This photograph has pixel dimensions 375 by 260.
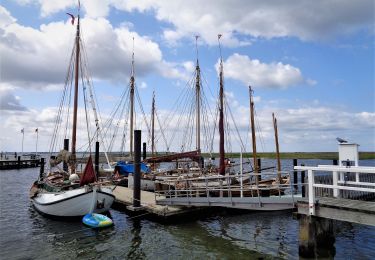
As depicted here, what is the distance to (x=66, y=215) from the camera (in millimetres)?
20938

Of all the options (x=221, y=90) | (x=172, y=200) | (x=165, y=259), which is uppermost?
(x=221, y=90)

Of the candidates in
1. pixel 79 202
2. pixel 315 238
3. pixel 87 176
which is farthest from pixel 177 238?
pixel 87 176

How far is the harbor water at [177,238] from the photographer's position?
14.6 m

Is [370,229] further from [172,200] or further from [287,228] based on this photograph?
[172,200]

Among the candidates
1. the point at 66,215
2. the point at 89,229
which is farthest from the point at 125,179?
the point at 89,229

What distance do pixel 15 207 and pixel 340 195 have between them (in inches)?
976

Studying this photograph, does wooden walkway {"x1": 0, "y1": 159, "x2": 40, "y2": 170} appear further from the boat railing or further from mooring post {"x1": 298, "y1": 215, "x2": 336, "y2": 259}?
mooring post {"x1": 298, "y1": 215, "x2": 336, "y2": 259}

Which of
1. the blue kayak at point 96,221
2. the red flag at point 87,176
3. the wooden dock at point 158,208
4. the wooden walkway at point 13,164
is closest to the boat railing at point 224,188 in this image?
the wooden dock at point 158,208

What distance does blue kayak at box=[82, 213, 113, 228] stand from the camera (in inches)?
736

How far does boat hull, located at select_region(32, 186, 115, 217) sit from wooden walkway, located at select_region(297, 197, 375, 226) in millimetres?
12445

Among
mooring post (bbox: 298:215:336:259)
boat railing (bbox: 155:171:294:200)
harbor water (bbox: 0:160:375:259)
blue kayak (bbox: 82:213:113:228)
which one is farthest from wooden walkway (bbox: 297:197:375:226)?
blue kayak (bbox: 82:213:113:228)

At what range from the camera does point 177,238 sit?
16.8 meters

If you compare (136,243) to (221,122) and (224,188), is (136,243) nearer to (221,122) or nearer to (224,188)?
(224,188)

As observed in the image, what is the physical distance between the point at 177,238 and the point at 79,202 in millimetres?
7057
